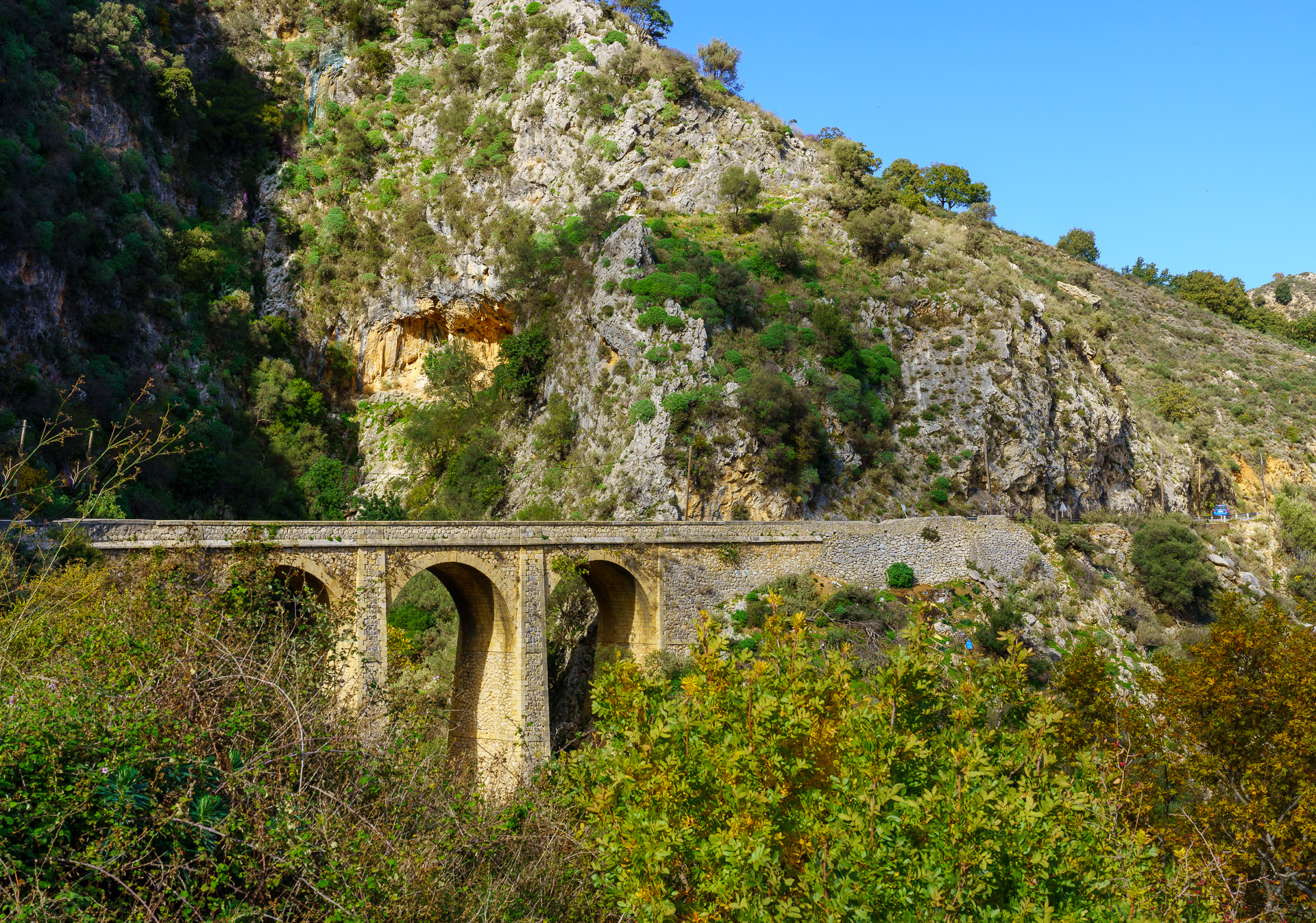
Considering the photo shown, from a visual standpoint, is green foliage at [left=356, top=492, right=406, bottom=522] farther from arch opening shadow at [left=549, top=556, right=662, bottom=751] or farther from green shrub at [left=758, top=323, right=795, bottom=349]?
green shrub at [left=758, top=323, right=795, bottom=349]

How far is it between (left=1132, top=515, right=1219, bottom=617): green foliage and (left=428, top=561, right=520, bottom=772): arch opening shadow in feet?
91.4

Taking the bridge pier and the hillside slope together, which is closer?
the bridge pier

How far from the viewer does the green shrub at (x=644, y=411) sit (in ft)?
121

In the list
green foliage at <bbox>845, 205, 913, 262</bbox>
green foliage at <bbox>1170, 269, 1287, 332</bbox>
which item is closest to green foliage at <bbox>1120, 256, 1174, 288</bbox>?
green foliage at <bbox>1170, 269, 1287, 332</bbox>

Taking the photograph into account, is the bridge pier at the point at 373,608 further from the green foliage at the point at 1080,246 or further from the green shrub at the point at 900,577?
the green foliage at the point at 1080,246

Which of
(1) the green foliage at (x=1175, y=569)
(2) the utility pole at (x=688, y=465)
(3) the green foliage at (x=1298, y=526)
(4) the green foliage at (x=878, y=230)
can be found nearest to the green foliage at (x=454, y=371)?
(2) the utility pole at (x=688, y=465)

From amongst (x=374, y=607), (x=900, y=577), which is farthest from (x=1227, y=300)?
(x=374, y=607)

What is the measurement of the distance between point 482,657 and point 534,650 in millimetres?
2008

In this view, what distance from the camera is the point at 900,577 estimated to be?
31.2 meters

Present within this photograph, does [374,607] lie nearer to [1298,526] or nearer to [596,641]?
[596,641]

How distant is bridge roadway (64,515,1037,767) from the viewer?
22562 mm

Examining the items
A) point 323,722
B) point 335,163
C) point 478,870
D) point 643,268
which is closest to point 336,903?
point 323,722

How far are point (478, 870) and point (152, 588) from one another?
637 centimetres

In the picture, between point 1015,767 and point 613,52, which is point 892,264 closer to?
point 613,52
